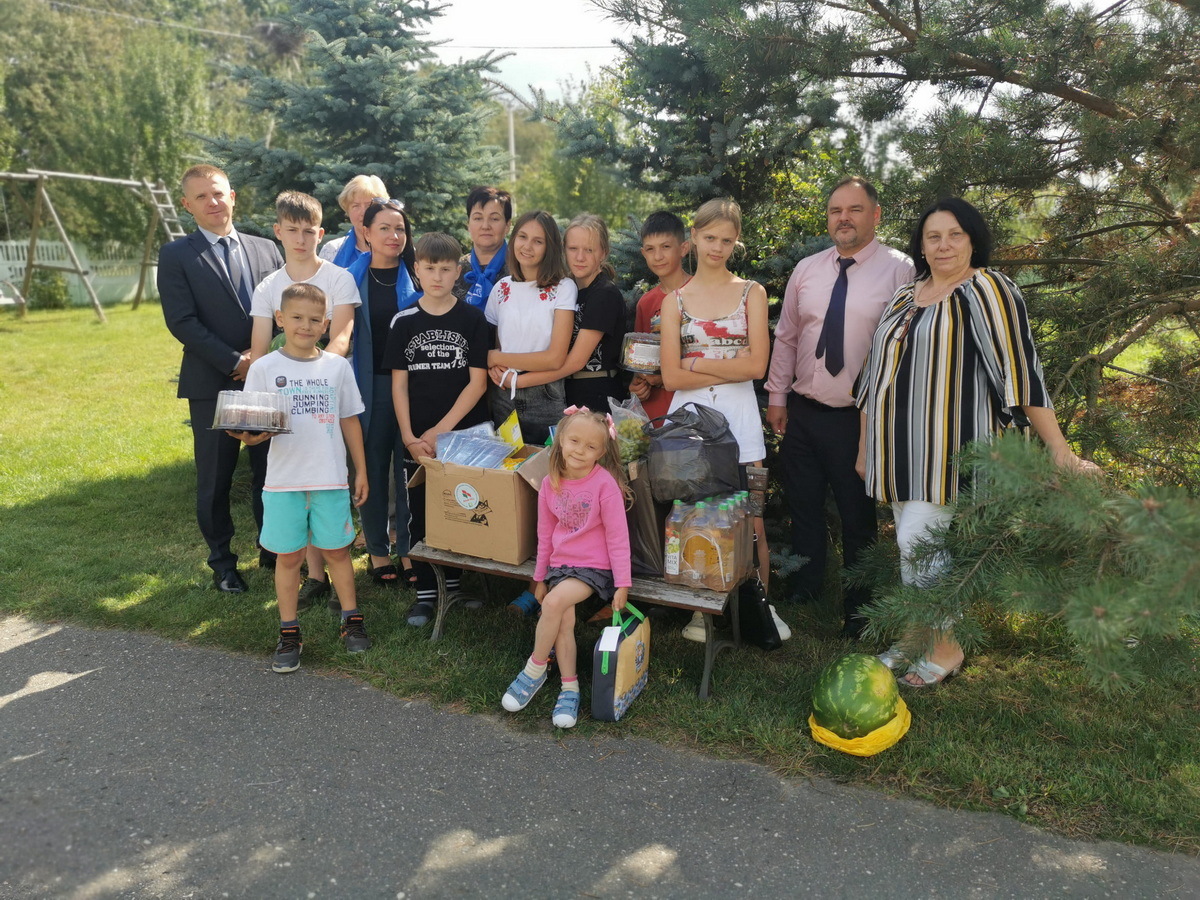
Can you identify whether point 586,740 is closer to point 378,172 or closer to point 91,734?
point 91,734

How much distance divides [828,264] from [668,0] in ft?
4.91

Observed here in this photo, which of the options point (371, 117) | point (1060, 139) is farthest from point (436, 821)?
point (371, 117)

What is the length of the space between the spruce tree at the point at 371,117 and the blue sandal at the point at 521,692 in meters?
4.92

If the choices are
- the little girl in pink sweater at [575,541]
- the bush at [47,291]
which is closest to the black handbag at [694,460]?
the little girl in pink sweater at [575,541]

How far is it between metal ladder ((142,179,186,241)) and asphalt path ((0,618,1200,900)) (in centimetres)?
1506

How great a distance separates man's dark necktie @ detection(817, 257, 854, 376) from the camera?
407 centimetres

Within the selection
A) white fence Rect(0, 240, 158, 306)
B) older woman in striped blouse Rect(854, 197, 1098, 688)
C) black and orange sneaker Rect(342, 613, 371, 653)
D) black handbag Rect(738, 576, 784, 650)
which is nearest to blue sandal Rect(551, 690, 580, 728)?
black handbag Rect(738, 576, 784, 650)

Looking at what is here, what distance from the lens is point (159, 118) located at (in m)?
22.8

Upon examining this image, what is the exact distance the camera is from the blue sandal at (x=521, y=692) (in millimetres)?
3689

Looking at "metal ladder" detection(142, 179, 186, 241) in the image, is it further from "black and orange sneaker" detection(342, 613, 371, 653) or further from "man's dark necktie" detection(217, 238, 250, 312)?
"black and orange sneaker" detection(342, 613, 371, 653)

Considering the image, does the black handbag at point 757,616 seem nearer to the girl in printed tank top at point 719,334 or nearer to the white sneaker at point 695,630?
the white sneaker at point 695,630

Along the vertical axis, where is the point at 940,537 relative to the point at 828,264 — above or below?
below

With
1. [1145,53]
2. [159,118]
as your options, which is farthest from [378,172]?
[159,118]

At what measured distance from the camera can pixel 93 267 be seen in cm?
2133
